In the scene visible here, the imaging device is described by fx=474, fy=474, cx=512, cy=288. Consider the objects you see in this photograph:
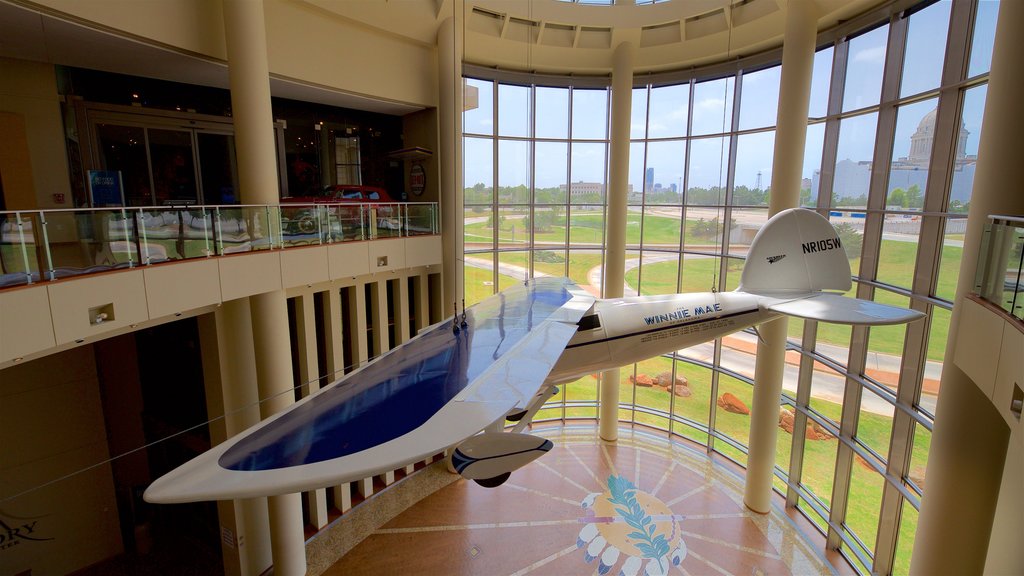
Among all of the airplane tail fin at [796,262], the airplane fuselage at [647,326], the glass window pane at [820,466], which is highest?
the airplane tail fin at [796,262]

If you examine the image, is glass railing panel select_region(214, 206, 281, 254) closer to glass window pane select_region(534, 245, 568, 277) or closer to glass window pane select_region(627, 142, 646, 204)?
glass window pane select_region(627, 142, 646, 204)

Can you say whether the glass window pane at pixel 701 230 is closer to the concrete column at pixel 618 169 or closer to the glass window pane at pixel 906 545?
the concrete column at pixel 618 169

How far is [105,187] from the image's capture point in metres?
10.6

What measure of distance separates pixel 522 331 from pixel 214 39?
28.4ft

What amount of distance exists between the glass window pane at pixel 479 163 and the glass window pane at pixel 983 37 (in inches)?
444

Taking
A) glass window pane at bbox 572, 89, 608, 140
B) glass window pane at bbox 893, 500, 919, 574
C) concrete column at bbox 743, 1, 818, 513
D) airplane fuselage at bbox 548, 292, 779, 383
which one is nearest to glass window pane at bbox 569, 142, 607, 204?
glass window pane at bbox 572, 89, 608, 140

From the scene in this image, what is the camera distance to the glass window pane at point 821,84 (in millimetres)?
12109

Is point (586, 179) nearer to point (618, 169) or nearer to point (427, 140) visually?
point (618, 169)

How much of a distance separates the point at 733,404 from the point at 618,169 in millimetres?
18749

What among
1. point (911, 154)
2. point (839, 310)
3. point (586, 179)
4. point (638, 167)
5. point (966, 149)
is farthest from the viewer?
point (586, 179)

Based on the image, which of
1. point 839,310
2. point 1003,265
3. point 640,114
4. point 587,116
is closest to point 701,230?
point 587,116

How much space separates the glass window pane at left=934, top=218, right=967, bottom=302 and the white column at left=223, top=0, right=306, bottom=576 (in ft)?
41.9

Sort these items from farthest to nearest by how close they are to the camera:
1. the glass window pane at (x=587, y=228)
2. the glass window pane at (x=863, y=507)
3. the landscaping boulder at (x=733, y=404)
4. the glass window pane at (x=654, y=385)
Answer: the glass window pane at (x=587, y=228) → the glass window pane at (x=654, y=385) → the landscaping boulder at (x=733, y=404) → the glass window pane at (x=863, y=507)

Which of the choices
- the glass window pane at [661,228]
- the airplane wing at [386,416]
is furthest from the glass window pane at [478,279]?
the airplane wing at [386,416]
